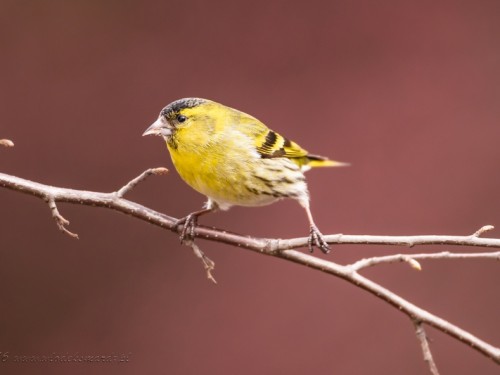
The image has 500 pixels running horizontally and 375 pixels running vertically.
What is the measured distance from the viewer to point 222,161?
1658 mm

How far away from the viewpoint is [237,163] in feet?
5.53

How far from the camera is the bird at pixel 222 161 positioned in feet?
5.36

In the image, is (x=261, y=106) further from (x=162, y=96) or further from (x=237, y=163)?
(x=237, y=163)


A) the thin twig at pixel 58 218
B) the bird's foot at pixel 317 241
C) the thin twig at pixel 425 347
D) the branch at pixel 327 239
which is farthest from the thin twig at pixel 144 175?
the thin twig at pixel 425 347

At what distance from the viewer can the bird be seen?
1.63 meters

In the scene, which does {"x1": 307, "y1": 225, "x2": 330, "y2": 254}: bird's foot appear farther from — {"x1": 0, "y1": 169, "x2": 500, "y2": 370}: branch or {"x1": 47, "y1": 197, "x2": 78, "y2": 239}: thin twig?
{"x1": 47, "y1": 197, "x2": 78, "y2": 239}: thin twig

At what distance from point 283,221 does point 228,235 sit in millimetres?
1042

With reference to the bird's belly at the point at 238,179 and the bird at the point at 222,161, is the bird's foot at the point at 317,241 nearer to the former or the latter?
the bird at the point at 222,161

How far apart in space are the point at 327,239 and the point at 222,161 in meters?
0.43

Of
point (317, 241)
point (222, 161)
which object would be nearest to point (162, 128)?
point (222, 161)

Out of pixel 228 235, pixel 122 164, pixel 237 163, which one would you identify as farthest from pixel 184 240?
pixel 122 164

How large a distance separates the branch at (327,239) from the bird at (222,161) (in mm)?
93

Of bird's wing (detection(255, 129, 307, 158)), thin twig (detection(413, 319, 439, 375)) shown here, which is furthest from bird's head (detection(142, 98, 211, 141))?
thin twig (detection(413, 319, 439, 375))

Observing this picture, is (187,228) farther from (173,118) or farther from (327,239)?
(327,239)
